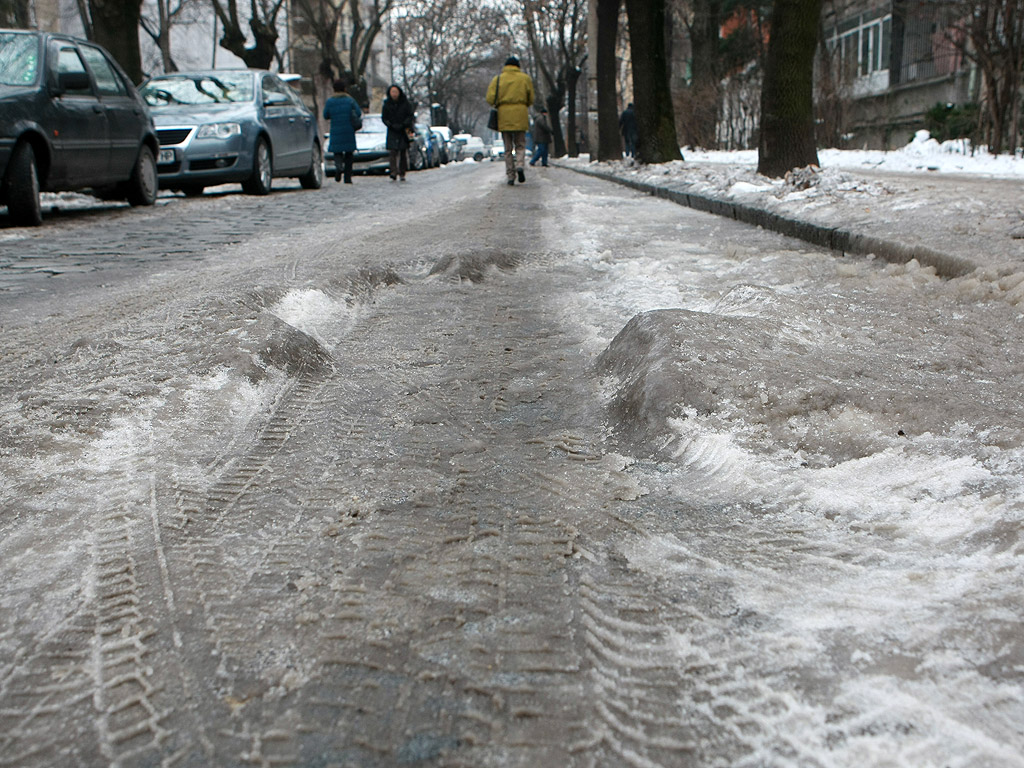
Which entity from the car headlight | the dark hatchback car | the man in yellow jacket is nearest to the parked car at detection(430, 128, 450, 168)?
the man in yellow jacket

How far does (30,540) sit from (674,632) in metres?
1.30

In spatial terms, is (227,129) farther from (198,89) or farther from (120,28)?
(120,28)

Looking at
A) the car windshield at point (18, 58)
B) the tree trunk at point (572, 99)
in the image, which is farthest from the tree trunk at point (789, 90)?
the tree trunk at point (572, 99)

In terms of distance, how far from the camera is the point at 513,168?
14844 millimetres

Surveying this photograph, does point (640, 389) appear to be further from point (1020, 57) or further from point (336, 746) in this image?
point (1020, 57)

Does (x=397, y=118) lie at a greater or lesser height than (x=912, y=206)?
greater

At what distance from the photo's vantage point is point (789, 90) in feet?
33.7

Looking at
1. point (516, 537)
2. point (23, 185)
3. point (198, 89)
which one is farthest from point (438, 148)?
point (516, 537)

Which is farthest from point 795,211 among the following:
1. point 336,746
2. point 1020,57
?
point 1020,57

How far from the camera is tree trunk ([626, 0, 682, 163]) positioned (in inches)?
645

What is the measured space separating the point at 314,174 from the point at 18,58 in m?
6.57

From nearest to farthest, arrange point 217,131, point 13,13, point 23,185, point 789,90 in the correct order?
1. point 23,185
2. point 789,90
3. point 217,131
4. point 13,13

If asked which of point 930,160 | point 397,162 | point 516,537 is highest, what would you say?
point 397,162

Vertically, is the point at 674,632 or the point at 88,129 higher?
the point at 88,129
